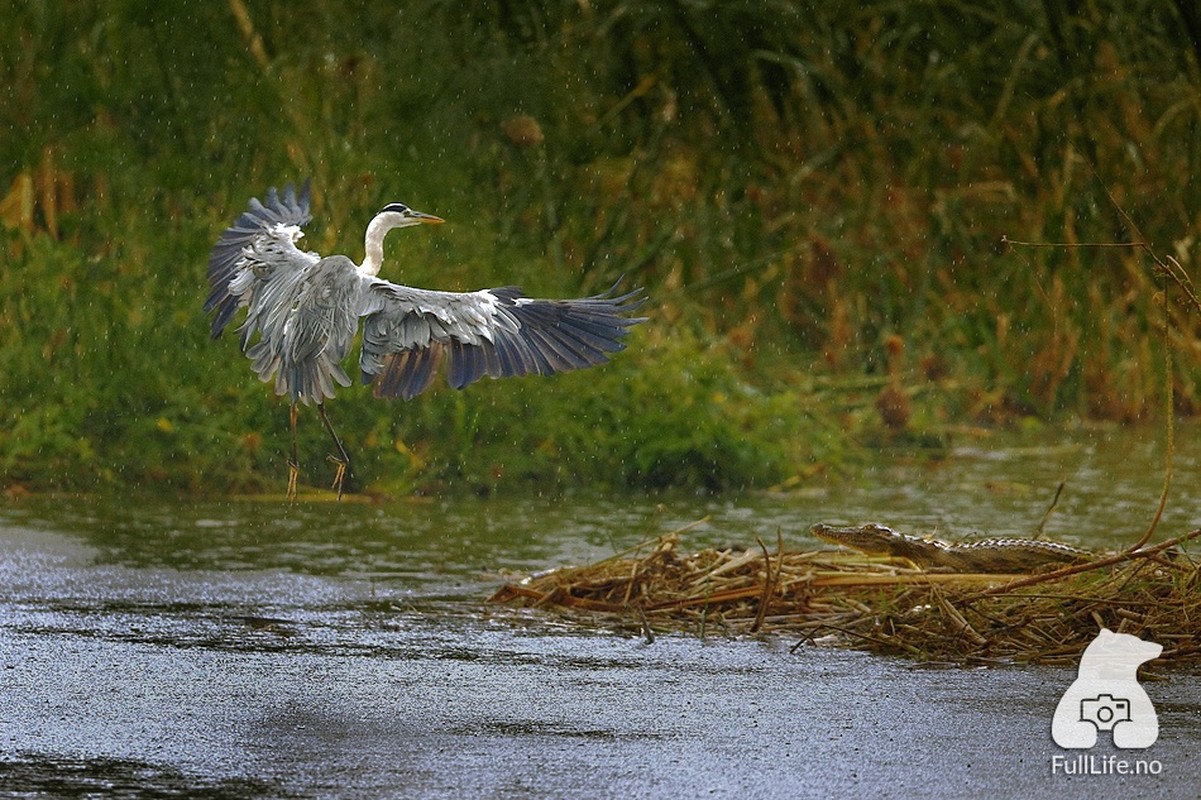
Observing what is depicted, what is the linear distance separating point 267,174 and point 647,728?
7527 millimetres

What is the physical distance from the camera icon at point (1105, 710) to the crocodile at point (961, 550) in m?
1.47

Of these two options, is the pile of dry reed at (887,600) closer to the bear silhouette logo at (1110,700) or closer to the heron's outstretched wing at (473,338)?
the bear silhouette logo at (1110,700)

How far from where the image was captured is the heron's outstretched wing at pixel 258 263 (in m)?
8.03

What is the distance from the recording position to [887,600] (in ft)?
23.8

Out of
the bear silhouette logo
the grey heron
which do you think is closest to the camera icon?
the bear silhouette logo

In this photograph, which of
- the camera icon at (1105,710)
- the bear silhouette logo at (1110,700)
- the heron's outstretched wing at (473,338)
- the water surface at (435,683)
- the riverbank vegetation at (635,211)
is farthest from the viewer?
the riverbank vegetation at (635,211)

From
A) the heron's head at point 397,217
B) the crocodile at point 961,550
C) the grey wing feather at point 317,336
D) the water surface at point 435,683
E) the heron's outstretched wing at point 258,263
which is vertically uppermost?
the heron's head at point 397,217

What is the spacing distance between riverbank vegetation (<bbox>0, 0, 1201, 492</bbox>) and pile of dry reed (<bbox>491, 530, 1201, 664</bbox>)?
130 inches

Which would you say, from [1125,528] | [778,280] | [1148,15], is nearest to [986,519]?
[1125,528]

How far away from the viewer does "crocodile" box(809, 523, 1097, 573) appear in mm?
7609

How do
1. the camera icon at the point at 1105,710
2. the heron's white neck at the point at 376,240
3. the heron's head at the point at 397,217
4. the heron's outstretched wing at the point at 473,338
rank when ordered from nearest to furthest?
the camera icon at the point at 1105,710, the heron's outstretched wing at the point at 473,338, the heron's white neck at the point at 376,240, the heron's head at the point at 397,217

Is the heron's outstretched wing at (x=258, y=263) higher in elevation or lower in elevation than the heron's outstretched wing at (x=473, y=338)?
higher

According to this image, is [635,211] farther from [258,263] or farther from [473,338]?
[473,338]

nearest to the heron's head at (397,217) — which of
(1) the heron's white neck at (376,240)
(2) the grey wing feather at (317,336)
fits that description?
(1) the heron's white neck at (376,240)
